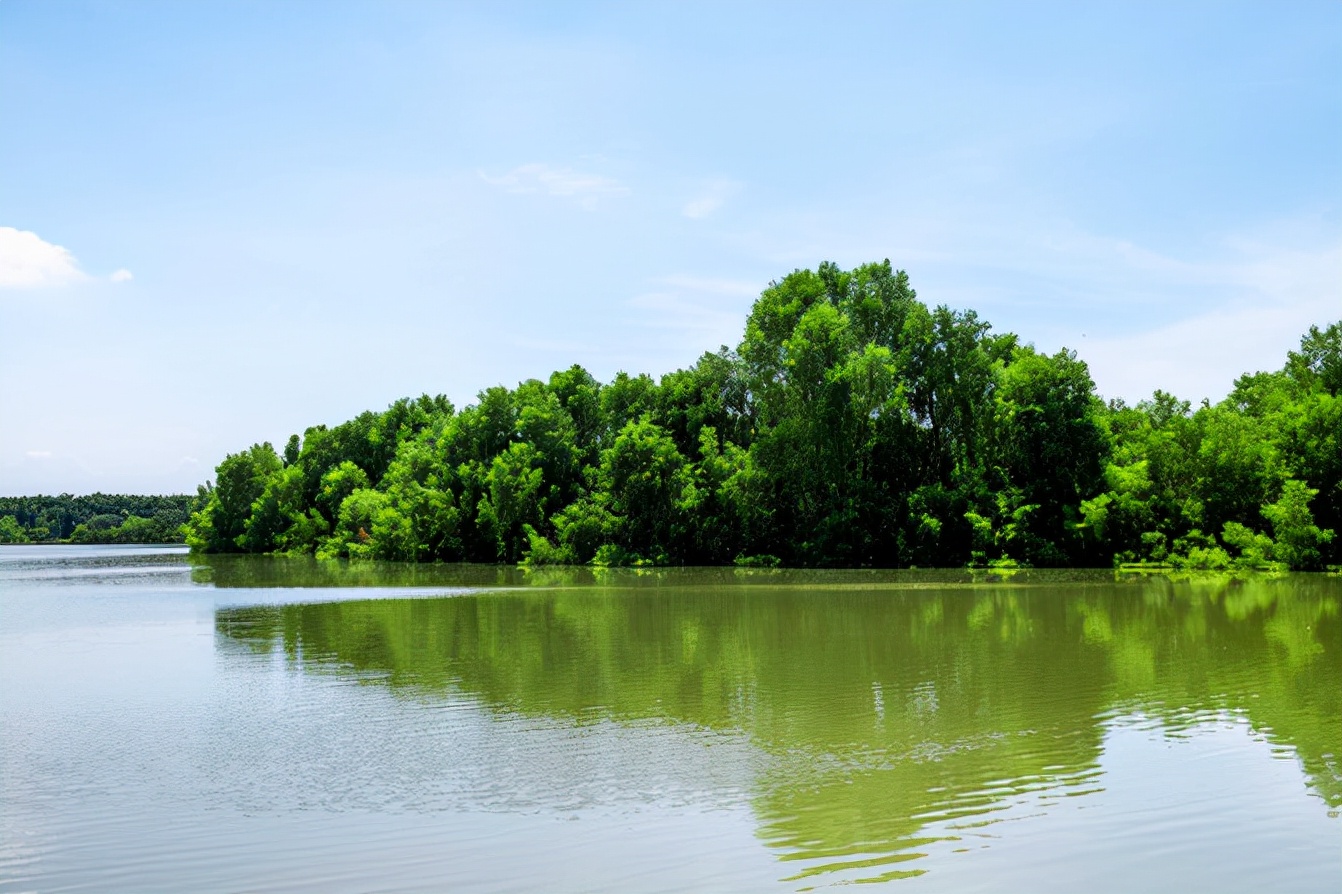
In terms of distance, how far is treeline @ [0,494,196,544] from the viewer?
167875mm

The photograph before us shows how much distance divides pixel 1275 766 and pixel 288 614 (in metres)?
31.4

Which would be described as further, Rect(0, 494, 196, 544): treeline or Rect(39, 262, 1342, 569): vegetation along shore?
Rect(0, 494, 196, 544): treeline

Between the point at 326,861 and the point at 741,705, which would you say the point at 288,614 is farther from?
the point at 326,861

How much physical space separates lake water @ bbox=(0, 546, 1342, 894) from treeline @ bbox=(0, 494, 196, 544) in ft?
509

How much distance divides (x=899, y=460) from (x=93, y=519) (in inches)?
6616

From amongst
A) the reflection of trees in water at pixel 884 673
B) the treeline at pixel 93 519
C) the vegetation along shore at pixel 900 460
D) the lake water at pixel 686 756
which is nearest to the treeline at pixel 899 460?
the vegetation along shore at pixel 900 460

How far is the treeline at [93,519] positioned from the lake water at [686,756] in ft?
509

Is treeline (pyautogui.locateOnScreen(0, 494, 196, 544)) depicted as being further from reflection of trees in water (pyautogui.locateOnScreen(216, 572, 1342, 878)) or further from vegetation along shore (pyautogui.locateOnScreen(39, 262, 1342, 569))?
reflection of trees in water (pyautogui.locateOnScreen(216, 572, 1342, 878))

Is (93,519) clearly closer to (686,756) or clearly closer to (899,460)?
(899,460)

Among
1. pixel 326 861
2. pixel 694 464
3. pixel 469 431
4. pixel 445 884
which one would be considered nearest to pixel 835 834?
pixel 445 884

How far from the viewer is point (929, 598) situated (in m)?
36.3

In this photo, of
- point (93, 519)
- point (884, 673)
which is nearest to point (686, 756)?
point (884, 673)

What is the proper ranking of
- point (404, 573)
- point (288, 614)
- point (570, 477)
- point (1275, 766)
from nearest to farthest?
1. point (1275, 766)
2. point (288, 614)
3. point (404, 573)
4. point (570, 477)

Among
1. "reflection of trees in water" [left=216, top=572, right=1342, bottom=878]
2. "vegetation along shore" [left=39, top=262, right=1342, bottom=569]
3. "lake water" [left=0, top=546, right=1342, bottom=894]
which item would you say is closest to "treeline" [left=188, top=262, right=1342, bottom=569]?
"vegetation along shore" [left=39, top=262, right=1342, bottom=569]
